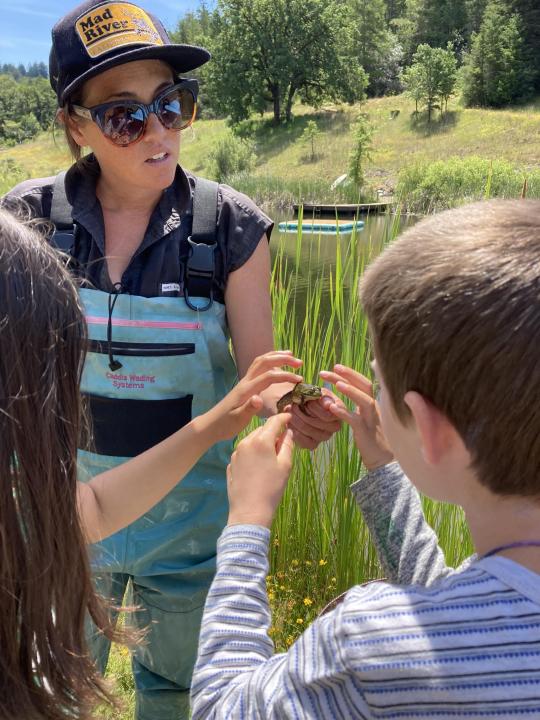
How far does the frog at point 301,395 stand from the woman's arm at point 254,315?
62mm

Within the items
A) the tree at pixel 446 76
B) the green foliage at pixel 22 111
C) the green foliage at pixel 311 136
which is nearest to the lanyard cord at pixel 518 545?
the green foliage at pixel 311 136

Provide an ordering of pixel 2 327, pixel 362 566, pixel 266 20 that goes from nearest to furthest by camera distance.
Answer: pixel 2 327 < pixel 362 566 < pixel 266 20

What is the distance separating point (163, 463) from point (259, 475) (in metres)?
0.29

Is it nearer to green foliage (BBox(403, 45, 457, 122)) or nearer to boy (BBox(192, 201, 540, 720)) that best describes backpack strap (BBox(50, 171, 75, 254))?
boy (BBox(192, 201, 540, 720))

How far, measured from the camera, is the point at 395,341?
0.85 m

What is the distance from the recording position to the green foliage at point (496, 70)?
4056cm

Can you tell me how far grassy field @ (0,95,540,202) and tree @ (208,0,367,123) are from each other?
1.83 m

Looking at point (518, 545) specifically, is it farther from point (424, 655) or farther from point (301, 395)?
point (301, 395)

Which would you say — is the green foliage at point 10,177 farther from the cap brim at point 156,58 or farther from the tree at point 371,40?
the tree at point 371,40

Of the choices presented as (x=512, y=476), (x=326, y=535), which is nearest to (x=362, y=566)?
(x=326, y=535)

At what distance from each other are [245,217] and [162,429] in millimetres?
580

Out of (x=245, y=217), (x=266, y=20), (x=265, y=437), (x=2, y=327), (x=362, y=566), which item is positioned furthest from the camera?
(x=266, y=20)

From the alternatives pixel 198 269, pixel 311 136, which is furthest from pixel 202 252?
pixel 311 136

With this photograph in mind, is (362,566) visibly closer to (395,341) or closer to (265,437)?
(265,437)
